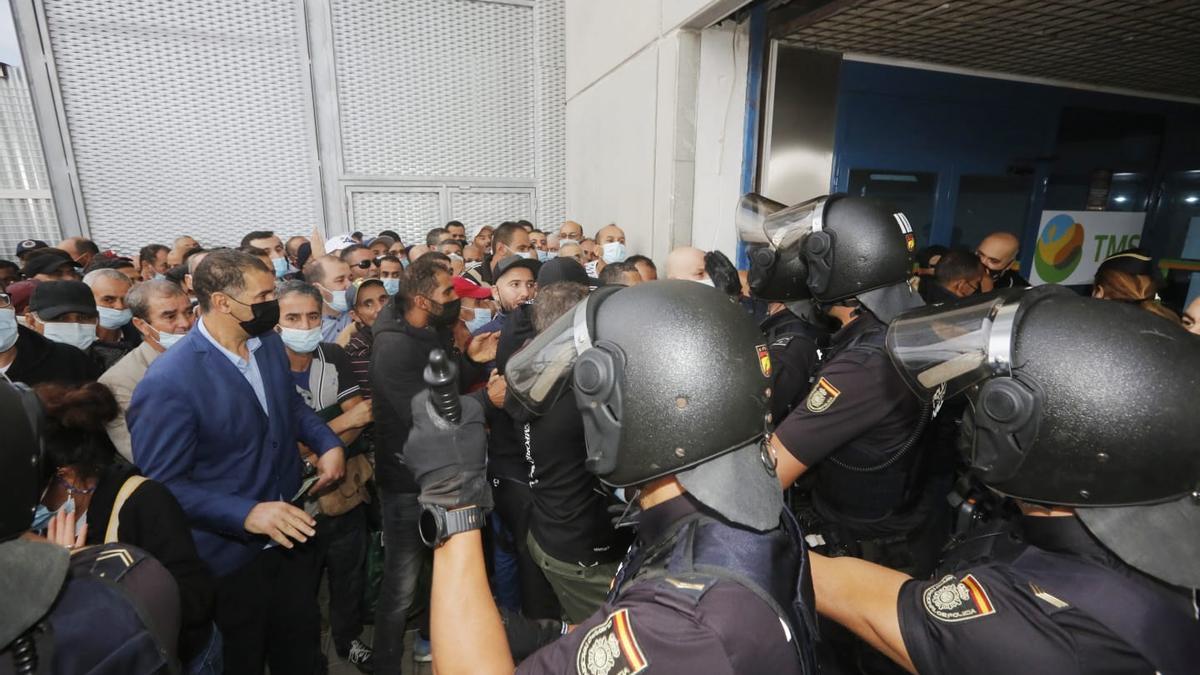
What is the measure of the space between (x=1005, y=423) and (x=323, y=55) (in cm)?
914

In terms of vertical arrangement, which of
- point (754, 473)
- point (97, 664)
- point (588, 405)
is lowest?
point (97, 664)

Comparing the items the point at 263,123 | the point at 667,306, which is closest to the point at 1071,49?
the point at 667,306

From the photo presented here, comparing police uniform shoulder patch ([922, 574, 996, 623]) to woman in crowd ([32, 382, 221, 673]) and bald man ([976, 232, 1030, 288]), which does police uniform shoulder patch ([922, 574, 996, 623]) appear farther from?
bald man ([976, 232, 1030, 288])

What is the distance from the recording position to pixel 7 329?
8.23 feet

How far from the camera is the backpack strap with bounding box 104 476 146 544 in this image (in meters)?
1.52

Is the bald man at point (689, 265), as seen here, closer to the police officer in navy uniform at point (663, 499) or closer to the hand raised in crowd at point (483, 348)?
the hand raised in crowd at point (483, 348)

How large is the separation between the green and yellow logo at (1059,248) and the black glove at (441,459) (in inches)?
270

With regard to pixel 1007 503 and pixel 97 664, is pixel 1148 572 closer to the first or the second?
pixel 1007 503

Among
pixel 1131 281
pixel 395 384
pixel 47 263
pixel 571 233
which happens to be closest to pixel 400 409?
pixel 395 384

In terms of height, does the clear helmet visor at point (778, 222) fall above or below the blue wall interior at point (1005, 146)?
below

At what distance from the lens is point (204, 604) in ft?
5.24

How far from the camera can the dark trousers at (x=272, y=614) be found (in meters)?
2.22

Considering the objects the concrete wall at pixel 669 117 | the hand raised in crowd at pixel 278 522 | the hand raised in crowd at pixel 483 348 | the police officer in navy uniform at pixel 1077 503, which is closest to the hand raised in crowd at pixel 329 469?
the hand raised in crowd at pixel 278 522

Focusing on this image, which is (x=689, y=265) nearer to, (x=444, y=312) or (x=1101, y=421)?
(x=444, y=312)
